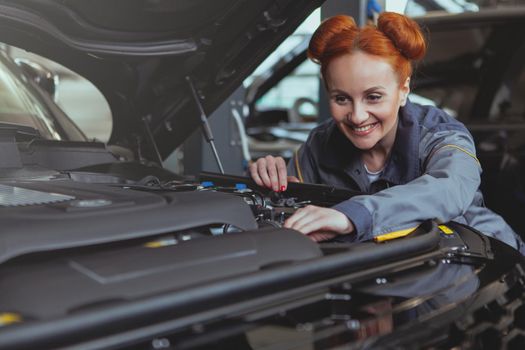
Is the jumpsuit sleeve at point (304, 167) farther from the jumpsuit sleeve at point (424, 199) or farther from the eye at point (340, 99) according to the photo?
the jumpsuit sleeve at point (424, 199)

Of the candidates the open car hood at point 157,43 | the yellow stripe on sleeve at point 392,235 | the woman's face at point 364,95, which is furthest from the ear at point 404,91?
the yellow stripe on sleeve at point 392,235

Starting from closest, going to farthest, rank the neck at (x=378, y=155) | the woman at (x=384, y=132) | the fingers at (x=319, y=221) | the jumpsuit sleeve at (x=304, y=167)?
1. the fingers at (x=319, y=221)
2. the woman at (x=384, y=132)
3. the neck at (x=378, y=155)
4. the jumpsuit sleeve at (x=304, y=167)

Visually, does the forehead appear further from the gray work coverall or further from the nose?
the gray work coverall

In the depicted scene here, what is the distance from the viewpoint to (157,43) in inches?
66.2

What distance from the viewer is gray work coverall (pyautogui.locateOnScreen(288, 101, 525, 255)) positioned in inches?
45.9

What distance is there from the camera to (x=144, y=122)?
78.0 inches

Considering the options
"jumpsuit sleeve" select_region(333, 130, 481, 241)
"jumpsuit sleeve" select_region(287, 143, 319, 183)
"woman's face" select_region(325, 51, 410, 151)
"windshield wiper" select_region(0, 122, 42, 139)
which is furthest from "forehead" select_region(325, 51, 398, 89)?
"windshield wiper" select_region(0, 122, 42, 139)

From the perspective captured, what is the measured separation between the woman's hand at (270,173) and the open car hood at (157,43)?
305mm

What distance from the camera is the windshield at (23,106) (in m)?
1.58

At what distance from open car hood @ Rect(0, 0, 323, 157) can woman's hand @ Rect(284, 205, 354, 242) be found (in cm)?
68

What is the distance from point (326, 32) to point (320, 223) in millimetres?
688

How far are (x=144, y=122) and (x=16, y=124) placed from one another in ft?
1.61

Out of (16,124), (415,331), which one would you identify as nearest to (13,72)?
(16,124)

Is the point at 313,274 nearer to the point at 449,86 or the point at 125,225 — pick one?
the point at 125,225
